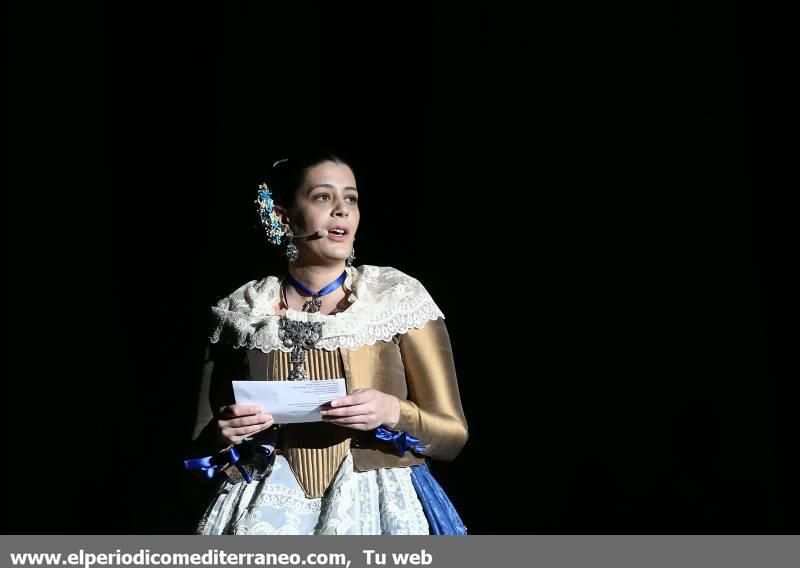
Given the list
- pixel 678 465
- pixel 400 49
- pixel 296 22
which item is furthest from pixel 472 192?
pixel 678 465

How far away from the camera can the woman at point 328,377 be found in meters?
1.89

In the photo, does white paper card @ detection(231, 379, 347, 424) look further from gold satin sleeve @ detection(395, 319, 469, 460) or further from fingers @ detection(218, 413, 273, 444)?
gold satin sleeve @ detection(395, 319, 469, 460)

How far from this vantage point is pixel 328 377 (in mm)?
1970

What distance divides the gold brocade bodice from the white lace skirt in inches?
0.6

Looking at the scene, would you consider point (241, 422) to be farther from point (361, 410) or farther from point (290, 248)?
point (290, 248)

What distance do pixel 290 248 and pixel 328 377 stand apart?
30cm

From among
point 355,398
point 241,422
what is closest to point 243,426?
point 241,422

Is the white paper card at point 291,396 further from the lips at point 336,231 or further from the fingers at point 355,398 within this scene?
the lips at point 336,231

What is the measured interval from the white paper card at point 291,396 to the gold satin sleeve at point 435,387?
20cm

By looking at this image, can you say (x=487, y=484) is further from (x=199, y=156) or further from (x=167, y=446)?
(x=199, y=156)

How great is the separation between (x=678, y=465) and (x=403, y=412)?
109 centimetres

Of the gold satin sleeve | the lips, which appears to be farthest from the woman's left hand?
the lips

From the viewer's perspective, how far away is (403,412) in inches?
75.0

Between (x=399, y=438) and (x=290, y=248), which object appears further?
(x=290, y=248)
